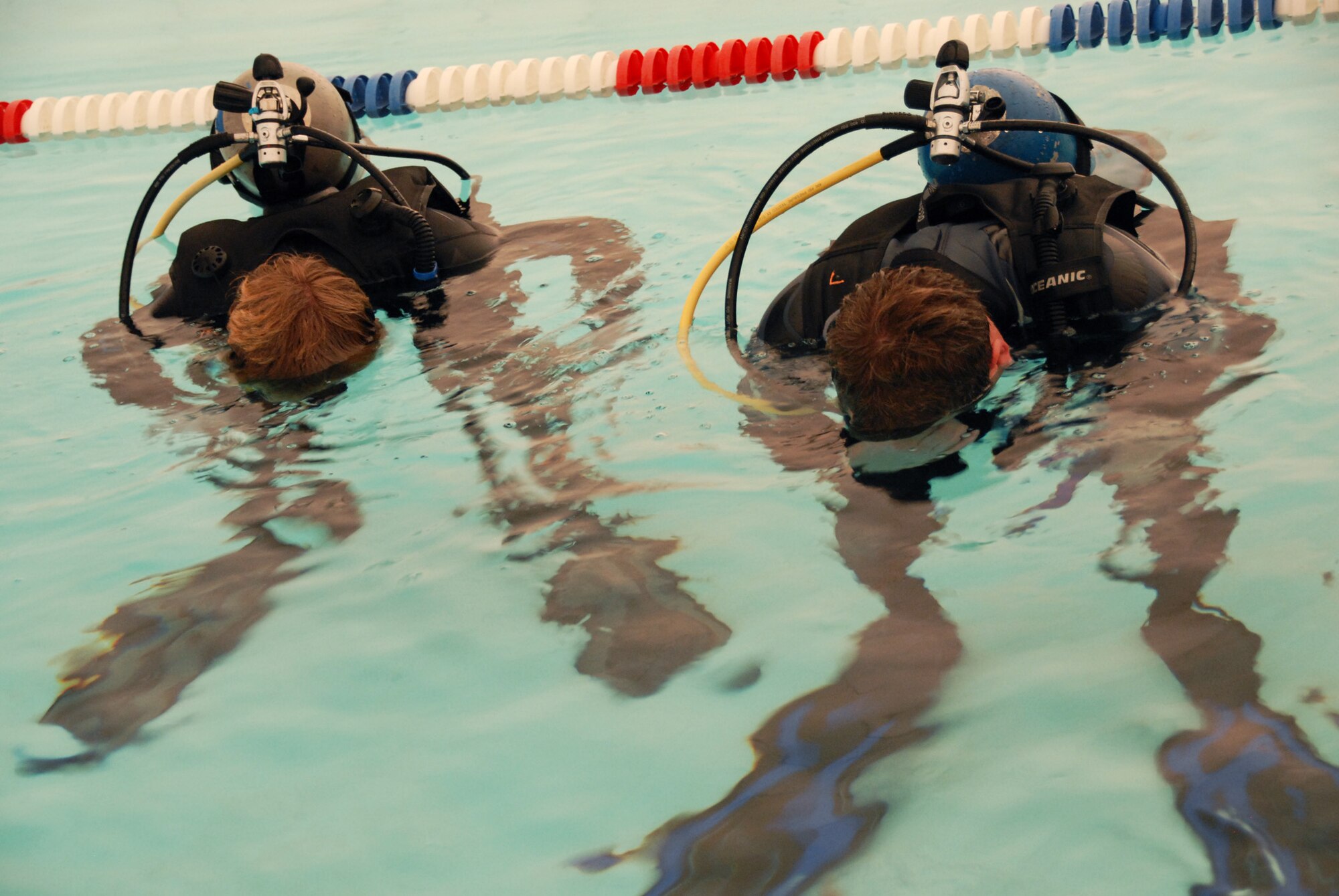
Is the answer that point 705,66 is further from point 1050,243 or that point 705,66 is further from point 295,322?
point 1050,243

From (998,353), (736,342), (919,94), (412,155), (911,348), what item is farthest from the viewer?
(412,155)

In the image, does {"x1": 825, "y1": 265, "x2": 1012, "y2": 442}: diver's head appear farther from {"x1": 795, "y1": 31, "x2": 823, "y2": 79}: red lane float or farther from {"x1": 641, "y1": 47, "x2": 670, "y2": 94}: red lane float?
{"x1": 641, "y1": 47, "x2": 670, "y2": 94}: red lane float

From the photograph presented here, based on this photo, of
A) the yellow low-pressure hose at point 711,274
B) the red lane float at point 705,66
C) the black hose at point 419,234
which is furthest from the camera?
the red lane float at point 705,66

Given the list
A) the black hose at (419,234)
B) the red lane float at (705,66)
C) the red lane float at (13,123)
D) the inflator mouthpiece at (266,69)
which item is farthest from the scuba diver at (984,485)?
the red lane float at (13,123)

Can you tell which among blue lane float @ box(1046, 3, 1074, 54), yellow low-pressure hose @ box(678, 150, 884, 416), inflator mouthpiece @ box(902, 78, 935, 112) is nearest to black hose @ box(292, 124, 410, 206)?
yellow low-pressure hose @ box(678, 150, 884, 416)

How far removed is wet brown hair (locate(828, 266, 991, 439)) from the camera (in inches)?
103

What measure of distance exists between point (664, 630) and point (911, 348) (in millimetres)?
898

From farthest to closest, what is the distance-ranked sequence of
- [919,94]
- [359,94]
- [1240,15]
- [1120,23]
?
1. [359,94]
2. [1120,23]
3. [1240,15]
4. [919,94]

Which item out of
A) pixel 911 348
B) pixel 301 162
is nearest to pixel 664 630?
pixel 911 348

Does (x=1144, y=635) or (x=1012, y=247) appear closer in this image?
(x=1144, y=635)

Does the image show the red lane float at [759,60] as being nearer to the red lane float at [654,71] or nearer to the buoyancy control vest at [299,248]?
the red lane float at [654,71]

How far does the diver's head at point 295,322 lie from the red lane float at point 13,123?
7.32 metres

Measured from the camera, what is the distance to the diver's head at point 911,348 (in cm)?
262

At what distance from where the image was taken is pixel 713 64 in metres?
8.33
